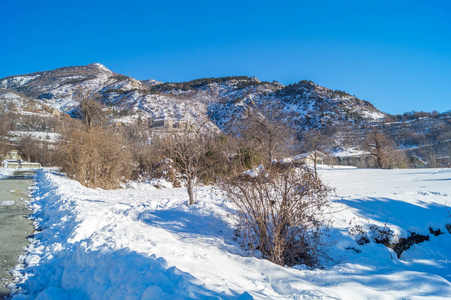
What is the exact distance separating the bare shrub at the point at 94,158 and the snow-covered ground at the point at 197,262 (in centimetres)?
940

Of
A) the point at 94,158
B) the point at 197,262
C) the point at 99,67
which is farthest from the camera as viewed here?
the point at 99,67

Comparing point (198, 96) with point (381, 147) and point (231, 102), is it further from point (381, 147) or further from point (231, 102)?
point (381, 147)

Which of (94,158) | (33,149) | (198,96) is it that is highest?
(198,96)

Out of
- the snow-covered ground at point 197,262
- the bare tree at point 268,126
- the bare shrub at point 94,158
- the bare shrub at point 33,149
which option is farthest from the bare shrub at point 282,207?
the bare shrub at point 33,149

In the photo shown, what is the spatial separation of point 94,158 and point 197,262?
15.9m

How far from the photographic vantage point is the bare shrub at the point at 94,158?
1672 cm

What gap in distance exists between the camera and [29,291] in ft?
10.3

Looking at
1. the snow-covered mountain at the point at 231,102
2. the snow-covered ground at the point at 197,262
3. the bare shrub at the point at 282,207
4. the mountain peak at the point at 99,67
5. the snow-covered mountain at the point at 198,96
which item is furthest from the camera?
the mountain peak at the point at 99,67

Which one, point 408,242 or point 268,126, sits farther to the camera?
point 268,126

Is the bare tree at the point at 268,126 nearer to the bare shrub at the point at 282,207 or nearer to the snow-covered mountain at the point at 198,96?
the bare shrub at the point at 282,207

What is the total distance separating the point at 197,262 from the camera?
3566 millimetres

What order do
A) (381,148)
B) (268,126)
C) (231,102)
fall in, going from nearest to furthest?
(268,126), (381,148), (231,102)

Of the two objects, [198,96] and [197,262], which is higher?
[198,96]

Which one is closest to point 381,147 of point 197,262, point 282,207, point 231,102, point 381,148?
point 381,148
